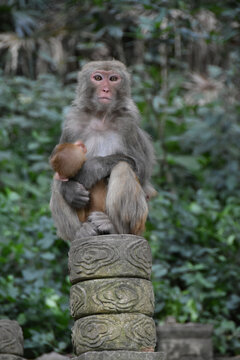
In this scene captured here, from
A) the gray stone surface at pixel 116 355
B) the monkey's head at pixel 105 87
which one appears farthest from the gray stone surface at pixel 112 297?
the monkey's head at pixel 105 87

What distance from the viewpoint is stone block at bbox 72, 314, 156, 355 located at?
12.5 feet

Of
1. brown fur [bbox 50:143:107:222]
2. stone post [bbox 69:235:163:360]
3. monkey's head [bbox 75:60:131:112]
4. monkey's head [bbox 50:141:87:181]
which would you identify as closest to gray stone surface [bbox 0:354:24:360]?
stone post [bbox 69:235:163:360]

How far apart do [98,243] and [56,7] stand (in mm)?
8013

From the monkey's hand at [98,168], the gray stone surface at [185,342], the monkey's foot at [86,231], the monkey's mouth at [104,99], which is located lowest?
the gray stone surface at [185,342]

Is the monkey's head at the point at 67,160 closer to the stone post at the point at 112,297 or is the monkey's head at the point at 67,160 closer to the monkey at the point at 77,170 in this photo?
the monkey at the point at 77,170

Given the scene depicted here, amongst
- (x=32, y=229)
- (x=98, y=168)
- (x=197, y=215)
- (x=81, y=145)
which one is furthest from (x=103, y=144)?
(x=197, y=215)

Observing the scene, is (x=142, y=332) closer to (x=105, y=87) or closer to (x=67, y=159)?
(x=67, y=159)

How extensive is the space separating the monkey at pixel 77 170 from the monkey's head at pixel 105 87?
0.38 m

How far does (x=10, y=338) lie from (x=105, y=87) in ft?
6.40

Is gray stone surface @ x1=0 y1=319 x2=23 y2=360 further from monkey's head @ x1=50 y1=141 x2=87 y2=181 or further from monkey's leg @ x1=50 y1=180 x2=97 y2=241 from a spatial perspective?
monkey's head @ x1=50 y1=141 x2=87 y2=181

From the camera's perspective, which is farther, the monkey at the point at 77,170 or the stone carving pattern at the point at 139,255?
the monkey at the point at 77,170

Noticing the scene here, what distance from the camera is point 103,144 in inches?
182

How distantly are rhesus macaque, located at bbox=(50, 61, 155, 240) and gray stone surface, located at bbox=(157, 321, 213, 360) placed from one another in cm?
165

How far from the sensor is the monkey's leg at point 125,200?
4.24 m
